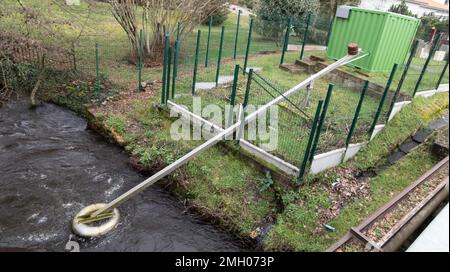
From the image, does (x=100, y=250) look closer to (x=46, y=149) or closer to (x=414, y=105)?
(x=46, y=149)

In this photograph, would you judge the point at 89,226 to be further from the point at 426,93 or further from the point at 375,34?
the point at 426,93

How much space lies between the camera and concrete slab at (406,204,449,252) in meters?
3.20

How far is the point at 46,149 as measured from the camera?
7.64 meters

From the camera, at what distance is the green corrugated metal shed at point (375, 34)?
9.80m

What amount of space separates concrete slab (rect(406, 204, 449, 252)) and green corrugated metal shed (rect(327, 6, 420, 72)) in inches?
303

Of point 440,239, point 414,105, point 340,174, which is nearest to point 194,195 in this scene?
point 340,174

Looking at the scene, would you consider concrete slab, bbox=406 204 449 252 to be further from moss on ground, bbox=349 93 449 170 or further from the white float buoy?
the white float buoy

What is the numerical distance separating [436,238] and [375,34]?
8.08 m

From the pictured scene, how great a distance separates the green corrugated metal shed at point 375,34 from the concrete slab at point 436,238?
7701 millimetres

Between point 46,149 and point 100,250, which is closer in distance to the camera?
point 100,250

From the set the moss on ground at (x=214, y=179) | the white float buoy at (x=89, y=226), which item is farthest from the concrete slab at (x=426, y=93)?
the white float buoy at (x=89, y=226)

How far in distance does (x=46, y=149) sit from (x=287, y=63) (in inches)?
341

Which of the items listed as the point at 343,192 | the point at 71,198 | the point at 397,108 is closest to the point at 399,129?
the point at 397,108

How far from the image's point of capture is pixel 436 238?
3.32 m
